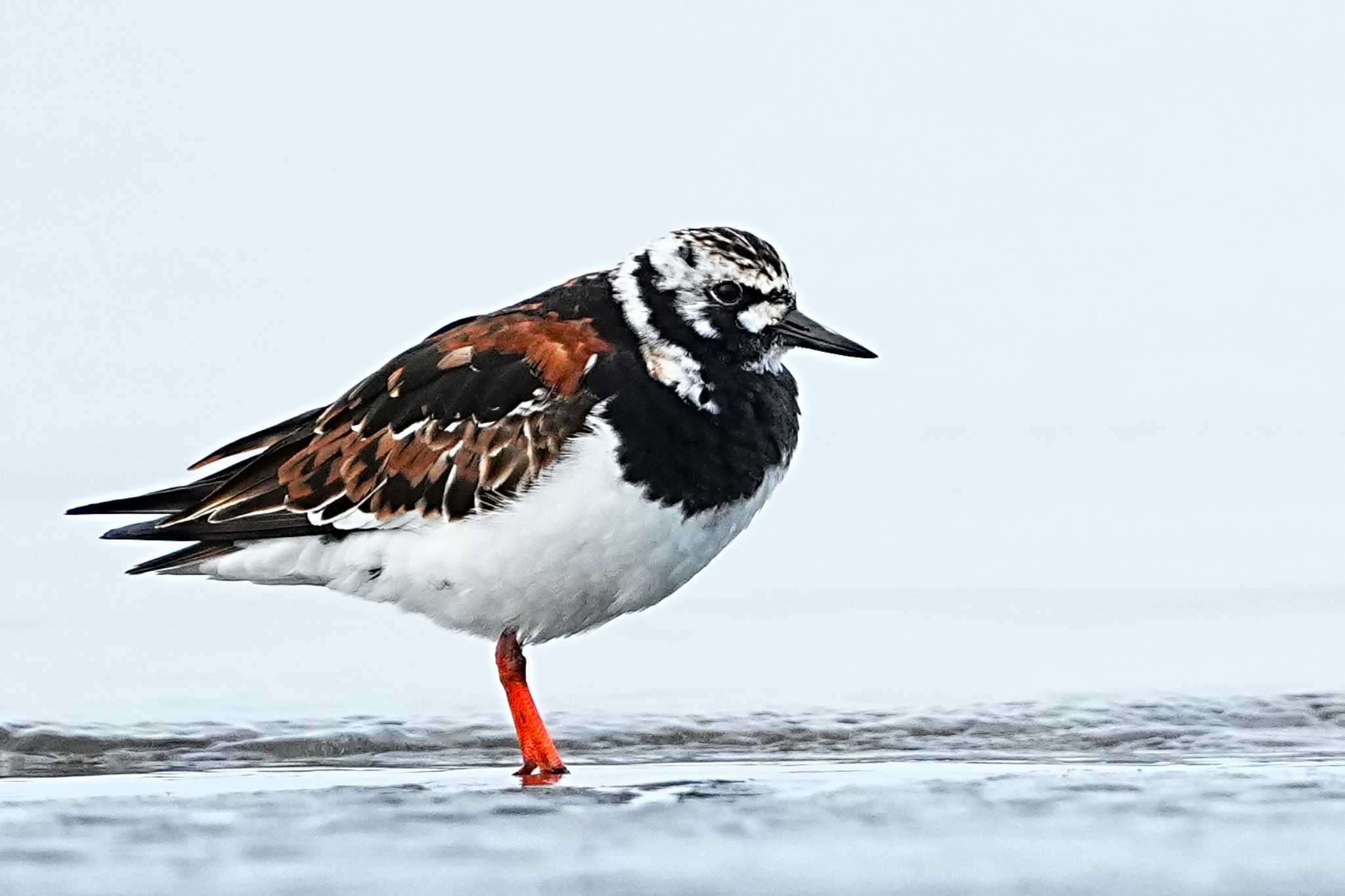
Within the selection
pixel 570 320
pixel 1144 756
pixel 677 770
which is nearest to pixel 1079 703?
pixel 1144 756

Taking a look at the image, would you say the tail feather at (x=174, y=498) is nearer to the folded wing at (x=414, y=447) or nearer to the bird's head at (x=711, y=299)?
the folded wing at (x=414, y=447)

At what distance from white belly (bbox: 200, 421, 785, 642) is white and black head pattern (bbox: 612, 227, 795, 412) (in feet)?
1.11

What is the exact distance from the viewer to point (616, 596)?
686 centimetres

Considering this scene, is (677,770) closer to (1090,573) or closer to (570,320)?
(570,320)

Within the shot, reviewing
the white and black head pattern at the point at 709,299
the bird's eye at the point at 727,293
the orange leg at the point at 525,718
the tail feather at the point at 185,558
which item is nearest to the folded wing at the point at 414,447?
the tail feather at the point at 185,558

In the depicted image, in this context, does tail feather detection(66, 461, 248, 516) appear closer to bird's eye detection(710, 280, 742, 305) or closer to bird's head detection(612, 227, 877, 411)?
bird's head detection(612, 227, 877, 411)

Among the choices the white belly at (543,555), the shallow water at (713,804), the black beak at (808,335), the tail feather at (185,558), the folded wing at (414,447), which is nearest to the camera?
the shallow water at (713,804)

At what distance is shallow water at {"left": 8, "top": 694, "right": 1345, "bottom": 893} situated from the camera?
538 centimetres

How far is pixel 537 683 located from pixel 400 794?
6.34 ft

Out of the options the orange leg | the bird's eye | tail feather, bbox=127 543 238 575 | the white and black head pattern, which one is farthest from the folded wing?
the orange leg

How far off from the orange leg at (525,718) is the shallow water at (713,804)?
10cm

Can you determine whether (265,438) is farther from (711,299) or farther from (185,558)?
(711,299)

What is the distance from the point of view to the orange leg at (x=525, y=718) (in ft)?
22.6

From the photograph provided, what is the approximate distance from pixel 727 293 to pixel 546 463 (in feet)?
2.31
